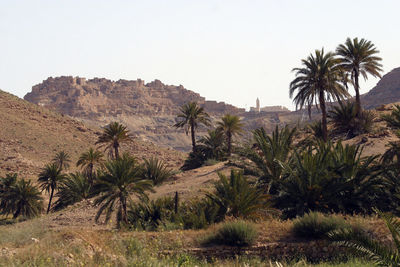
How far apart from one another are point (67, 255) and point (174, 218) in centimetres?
836

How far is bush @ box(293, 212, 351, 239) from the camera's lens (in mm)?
12000

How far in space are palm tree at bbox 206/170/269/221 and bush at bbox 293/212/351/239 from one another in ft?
11.8

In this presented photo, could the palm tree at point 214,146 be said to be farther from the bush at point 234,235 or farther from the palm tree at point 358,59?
the bush at point 234,235

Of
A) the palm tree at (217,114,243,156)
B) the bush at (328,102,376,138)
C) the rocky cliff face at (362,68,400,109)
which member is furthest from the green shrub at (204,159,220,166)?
the rocky cliff face at (362,68,400,109)

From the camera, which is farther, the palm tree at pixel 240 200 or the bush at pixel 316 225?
the palm tree at pixel 240 200

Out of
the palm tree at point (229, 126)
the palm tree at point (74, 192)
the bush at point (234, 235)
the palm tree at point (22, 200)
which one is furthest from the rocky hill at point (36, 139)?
the bush at point (234, 235)

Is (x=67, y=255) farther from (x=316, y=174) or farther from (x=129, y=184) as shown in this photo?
(x=129, y=184)

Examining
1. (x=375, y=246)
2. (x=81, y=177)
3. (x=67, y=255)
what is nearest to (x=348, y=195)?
(x=375, y=246)

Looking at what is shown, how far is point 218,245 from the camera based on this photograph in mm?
12352

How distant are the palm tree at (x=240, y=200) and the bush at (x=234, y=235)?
3.69m

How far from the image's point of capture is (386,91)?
487 ft

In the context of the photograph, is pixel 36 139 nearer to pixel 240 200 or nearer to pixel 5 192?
pixel 5 192

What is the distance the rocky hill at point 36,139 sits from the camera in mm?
72938

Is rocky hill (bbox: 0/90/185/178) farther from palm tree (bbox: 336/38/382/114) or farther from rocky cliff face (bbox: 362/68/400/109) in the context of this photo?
rocky cliff face (bbox: 362/68/400/109)
